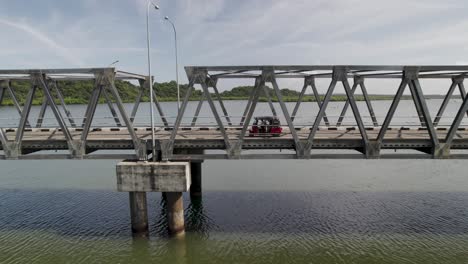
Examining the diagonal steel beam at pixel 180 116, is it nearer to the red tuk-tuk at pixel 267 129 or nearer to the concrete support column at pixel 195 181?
the red tuk-tuk at pixel 267 129

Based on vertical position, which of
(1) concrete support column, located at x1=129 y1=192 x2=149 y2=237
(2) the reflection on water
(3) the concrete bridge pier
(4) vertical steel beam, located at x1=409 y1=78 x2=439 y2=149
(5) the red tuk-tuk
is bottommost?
(2) the reflection on water

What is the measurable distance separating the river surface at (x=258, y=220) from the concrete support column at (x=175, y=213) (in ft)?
2.31

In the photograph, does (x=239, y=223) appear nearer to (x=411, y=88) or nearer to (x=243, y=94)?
(x=411, y=88)

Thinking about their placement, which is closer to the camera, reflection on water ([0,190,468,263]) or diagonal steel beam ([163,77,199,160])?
reflection on water ([0,190,468,263])

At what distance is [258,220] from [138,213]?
7.14 meters

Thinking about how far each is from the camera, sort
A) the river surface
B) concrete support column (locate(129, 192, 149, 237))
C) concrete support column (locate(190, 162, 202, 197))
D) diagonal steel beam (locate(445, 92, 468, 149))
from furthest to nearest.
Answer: concrete support column (locate(190, 162, 202, 197)) < concrete support column (locate(129, 192, 149, 237)) < the river surface < diagonal steel beam (locate(445, 92, 468, 149))

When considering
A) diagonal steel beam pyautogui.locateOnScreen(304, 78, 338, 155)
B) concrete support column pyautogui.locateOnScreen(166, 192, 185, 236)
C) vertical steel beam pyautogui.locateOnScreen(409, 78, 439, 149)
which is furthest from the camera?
concrete support column pyautogui.locateOnScreen(166, 192, 185, 236)

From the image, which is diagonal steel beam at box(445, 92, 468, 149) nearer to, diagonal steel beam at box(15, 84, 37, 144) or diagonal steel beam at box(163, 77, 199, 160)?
diagonal steel beam at box(163, 77, 199, 160)

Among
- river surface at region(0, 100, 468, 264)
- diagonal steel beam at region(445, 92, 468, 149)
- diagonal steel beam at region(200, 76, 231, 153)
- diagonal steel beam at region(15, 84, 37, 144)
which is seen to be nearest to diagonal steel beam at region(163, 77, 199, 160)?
diagonal steel beam at region(200, 76, 231, 153)

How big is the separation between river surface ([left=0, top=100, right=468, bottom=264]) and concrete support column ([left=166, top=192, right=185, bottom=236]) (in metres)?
0.70

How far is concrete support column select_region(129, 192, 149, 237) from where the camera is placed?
1715 centimetres

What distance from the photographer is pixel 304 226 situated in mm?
18562

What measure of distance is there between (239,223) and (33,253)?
1107cm

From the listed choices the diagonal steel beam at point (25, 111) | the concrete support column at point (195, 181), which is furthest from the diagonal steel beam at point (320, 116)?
the diagonal steel beam at point (25, 111)
